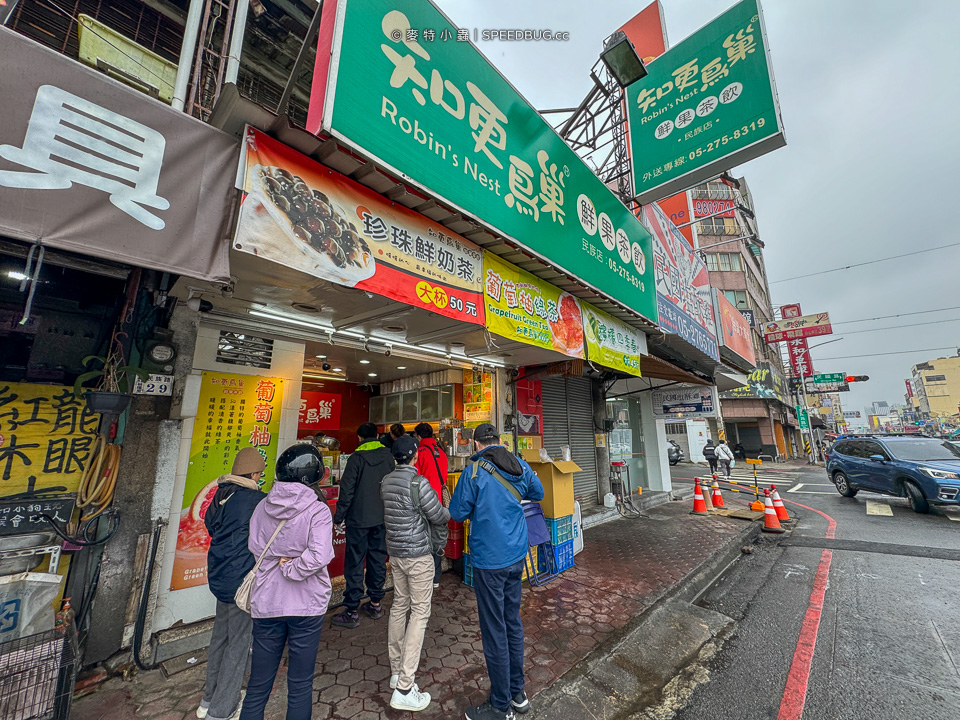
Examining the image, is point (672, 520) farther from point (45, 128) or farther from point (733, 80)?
point (45, 128)

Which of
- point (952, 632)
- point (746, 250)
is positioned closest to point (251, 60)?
point (952, 632)

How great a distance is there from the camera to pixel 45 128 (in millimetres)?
2041

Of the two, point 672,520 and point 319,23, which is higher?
point 319,23

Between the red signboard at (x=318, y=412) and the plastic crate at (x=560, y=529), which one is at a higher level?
the red signboard at (x=318, y=412)

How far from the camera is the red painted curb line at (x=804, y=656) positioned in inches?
115

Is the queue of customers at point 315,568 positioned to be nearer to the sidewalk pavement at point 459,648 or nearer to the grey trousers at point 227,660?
the grey trousers at point 227,660

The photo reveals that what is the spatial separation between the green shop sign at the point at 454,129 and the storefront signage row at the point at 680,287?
268 cm

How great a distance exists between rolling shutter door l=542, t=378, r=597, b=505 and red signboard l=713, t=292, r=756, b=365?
5.46m

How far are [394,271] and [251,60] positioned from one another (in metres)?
5.24

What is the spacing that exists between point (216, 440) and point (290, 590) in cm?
230

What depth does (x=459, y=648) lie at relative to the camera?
3.61 metres

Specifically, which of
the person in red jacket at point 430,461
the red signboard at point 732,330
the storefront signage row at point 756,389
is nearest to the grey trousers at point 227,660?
the person in red jacket at point 430,461

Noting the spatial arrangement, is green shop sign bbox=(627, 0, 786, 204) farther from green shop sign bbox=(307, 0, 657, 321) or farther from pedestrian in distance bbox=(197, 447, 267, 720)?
pedestrian in distance bbox=(197, 447, 267, 720)

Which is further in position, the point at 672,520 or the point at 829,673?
the point at 672,520
